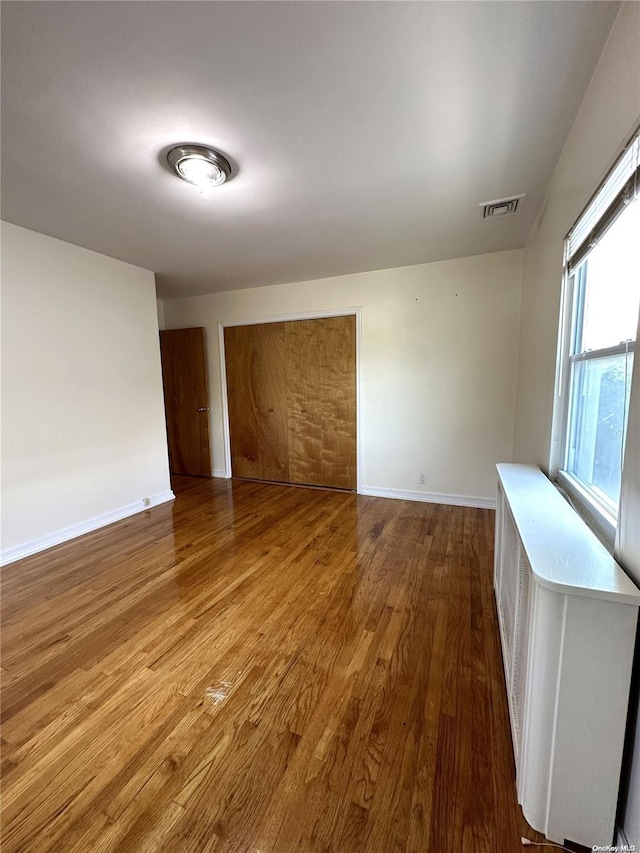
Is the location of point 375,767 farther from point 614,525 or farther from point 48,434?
point 48,434

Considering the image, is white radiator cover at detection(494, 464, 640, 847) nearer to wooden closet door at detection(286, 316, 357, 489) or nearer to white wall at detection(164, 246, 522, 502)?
white wall at detection(164, 246, 522, 502)

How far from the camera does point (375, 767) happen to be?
1113 mm

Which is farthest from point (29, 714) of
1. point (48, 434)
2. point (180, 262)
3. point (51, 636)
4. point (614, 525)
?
point (180, 262)

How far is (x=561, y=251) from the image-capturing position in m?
1.73

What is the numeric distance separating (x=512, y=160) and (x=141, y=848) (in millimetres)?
3075

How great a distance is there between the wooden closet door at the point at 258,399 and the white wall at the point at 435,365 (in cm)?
50

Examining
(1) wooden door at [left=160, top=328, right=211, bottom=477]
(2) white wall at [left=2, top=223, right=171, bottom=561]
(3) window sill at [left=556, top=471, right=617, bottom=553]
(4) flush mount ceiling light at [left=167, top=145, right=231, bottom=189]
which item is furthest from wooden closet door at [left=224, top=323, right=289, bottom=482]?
(3) window sill at [left=556, top=471, right=617, bottom=553]

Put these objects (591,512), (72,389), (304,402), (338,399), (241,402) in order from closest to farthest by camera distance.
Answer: (591,512) → (72,389) → (338,399) → (304,402) → (241,402)

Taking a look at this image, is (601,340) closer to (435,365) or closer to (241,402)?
(435,365)

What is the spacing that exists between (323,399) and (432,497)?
161 centimetres

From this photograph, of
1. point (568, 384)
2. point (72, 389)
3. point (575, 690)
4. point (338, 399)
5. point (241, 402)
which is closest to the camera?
point (575, 690)

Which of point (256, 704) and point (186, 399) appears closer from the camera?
point (256, 704)

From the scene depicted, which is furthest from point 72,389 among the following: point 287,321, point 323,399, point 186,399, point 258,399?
point 323,399

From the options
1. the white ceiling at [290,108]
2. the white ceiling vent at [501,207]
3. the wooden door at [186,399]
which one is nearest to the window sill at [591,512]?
the white ceiling at [290,108]
